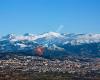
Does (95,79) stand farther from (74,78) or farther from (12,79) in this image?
(12,79)

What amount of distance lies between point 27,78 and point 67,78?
61.7 ft

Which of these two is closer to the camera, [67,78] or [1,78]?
[1,78]

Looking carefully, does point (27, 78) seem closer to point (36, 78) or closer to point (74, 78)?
point (36, 78)

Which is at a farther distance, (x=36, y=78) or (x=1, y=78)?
(x=36, y=78)

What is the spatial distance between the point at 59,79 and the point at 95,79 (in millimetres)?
16023

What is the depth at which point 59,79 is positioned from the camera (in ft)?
559

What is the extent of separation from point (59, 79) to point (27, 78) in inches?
564

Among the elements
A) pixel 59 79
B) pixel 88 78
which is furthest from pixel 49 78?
pixel 88 78

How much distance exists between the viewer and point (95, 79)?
6673 inches

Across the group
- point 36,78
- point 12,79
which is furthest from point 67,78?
point 12,79

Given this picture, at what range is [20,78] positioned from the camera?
551ft

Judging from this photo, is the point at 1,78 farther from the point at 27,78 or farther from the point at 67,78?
the point at 67,78

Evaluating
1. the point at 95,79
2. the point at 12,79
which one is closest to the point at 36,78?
the point at 12,79

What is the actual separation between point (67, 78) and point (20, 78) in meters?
22.4
